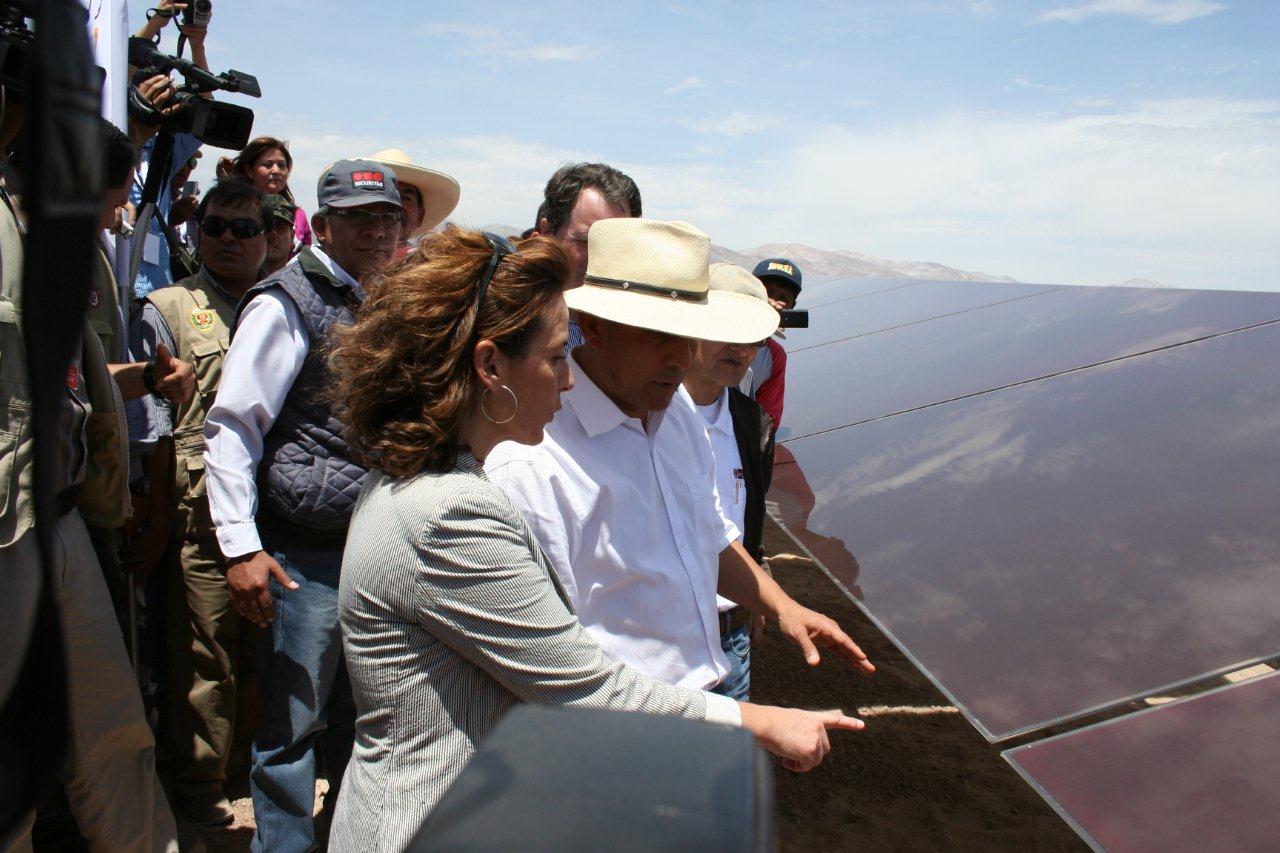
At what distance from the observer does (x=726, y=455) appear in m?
2.61

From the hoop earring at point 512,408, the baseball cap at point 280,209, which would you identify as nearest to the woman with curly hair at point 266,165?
the baseball cap at point 280,209

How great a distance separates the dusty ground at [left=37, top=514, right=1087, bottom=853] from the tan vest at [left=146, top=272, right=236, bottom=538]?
96 centimetres

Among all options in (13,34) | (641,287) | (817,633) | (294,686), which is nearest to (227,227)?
(294,686)

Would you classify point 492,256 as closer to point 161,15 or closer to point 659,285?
point 659,285

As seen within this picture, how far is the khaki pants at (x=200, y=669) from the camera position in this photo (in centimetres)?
296

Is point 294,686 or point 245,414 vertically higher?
point 245,414

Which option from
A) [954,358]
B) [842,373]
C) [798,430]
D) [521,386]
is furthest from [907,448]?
[521,386]

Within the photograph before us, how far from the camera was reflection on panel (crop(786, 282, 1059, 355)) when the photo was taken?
230 inches

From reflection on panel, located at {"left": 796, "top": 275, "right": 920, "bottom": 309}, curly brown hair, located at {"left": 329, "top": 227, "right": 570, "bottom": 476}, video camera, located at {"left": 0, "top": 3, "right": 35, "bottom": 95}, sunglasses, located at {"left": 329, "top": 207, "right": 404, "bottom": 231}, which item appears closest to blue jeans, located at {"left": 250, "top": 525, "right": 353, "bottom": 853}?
sunglasses, located at {"left": 329, "top": 207, "right": 404, "bottom": 231}

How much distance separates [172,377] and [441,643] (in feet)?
5.36

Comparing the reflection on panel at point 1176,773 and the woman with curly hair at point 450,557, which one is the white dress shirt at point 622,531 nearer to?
the woman with curly hair at point 450,557

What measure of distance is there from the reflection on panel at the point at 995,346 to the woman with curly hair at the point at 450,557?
9.31 ft

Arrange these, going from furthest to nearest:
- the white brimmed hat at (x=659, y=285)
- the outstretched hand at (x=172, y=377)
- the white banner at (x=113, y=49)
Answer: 1. the outstretched hand at (x=172, y=377)
2. the white banner at (x=113, y=49)
3. the white brimmed hat at (x=659, y=285)

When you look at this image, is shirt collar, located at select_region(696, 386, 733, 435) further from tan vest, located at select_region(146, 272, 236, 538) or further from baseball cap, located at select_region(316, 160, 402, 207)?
tan vest, located at select_region(146, 272, 236, 538)
